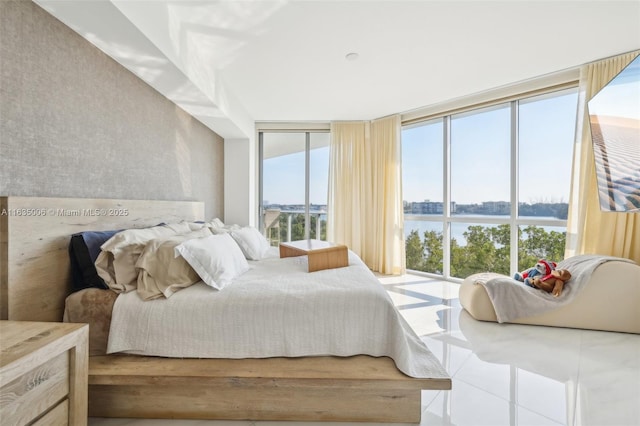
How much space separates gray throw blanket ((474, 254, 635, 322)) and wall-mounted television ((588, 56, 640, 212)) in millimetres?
563

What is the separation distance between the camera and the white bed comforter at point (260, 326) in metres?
1.38

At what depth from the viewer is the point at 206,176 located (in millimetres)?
3375

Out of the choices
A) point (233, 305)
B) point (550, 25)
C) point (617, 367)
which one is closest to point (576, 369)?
point (617, 367)

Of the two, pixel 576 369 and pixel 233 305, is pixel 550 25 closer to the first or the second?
pixel 576 369

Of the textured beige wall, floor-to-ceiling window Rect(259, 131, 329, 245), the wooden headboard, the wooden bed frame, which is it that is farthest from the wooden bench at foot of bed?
floor-to-ceiling window Rect(259, 131, 329, 245)

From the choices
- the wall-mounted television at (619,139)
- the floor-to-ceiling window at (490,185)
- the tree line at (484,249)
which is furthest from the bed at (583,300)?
the floor-to-ceiling window at (490,185)

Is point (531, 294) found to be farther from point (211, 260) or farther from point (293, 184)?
point (293, 184)

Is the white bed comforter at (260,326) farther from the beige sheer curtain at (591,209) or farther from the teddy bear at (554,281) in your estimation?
the beige sheer curtain at (591,209)

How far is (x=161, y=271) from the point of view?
59.3 inches

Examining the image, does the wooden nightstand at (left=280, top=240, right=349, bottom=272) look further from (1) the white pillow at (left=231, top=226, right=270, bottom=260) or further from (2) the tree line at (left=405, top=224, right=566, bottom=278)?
(2) the tree line at (left=405, top=224, right=566, bottom=278)

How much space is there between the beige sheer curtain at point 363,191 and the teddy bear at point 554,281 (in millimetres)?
1897

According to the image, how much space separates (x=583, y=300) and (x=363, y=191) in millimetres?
2790

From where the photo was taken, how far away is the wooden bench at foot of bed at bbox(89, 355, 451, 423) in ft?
Answer: 4.30

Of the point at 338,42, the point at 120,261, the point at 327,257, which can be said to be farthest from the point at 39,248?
the point at 338,42
